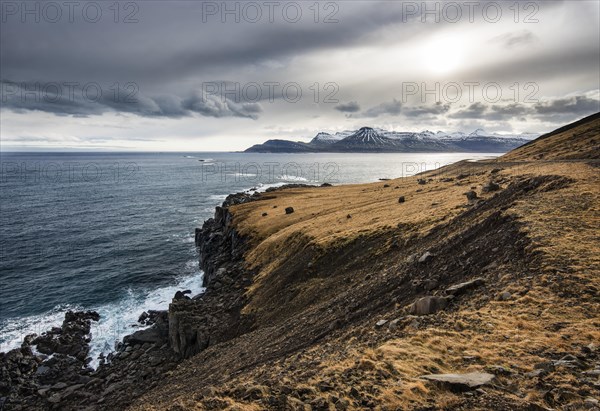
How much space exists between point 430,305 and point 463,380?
19.8 ft

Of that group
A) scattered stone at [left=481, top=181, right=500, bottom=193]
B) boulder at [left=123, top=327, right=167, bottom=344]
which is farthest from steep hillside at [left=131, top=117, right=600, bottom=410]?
boulder at [left=123, top=327, right=167, bottom=344]

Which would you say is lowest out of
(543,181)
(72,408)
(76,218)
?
(72,408)

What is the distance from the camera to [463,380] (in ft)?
36.3

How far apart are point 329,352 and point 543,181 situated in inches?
1108

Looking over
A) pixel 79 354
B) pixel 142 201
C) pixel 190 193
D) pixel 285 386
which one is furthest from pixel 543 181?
pixel 190 193

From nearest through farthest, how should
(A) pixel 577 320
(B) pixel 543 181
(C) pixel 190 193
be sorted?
1. (A) pixel 577 320
2. (B) pixel 543 181
3. (C) pixel 190 193

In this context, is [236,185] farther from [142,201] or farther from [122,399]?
[122,399]

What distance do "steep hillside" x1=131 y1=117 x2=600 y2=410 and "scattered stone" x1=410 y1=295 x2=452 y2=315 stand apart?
0.20 ft

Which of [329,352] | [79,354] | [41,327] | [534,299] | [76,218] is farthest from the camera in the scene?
[76,218]

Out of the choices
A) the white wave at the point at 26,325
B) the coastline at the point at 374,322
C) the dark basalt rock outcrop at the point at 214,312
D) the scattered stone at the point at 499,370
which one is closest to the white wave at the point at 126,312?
the coastline at the point at 374,322

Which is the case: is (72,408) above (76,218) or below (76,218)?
below

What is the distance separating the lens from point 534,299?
14.7 m

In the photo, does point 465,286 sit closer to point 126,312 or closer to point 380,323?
point 380,323

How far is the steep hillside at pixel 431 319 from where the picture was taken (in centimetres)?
1125
